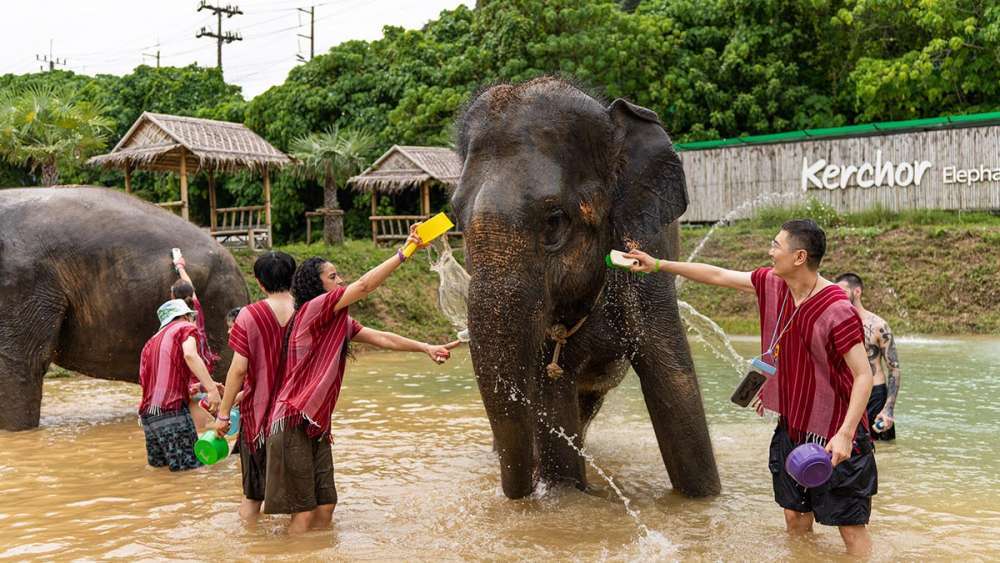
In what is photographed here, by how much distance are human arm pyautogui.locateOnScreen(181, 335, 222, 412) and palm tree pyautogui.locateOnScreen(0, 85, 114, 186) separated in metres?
14.5

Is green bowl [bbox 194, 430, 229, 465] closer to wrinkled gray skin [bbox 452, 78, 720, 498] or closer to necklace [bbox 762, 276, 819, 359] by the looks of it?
wrinkled gray skin [bbox 452, 78, 720, 498]

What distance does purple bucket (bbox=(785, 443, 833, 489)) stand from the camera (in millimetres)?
3812

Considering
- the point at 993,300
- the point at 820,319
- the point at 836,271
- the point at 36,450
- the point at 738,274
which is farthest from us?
the point at 836,271

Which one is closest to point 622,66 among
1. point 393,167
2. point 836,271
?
point 393,167

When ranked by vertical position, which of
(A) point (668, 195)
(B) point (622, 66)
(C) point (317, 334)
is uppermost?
(B) point (622, 66)

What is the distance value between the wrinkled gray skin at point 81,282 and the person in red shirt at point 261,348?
390 centimetres

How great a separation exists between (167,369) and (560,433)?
284cm

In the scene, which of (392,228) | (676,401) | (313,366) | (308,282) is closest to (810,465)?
(676,401)

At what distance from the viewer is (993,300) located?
16.5 meters

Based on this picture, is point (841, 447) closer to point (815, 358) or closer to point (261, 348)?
point (815, 358)

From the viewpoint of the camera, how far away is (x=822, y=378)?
4.01 m

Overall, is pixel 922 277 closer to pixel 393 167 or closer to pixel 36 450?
pixel 393 167

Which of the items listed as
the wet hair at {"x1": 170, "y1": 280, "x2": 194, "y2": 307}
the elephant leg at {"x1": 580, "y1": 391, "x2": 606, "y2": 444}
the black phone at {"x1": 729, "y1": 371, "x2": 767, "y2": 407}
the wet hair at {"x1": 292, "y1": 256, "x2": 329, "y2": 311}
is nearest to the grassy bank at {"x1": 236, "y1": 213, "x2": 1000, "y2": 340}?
the wet hair at {"x1": 170, "y1": 280, "x2": 194, "y2": 307}

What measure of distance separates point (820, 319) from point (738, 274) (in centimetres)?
54
